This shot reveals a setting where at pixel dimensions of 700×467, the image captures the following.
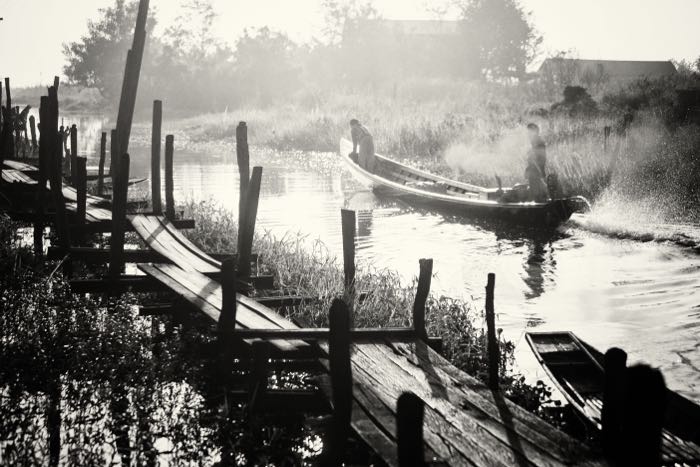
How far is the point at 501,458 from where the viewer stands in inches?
141

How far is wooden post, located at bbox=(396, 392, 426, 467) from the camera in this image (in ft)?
8.67

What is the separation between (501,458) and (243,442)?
192 cm

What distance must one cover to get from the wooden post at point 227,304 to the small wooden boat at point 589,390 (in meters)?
2.56

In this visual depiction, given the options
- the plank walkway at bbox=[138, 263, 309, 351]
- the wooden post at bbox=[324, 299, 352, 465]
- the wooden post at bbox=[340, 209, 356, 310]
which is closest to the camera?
the wooden post at bbox=[324, 299, 352, 465]

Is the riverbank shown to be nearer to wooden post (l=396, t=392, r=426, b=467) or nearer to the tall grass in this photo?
the tall grass

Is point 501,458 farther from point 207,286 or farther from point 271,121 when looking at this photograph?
point 271,121

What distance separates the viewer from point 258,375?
5125mm

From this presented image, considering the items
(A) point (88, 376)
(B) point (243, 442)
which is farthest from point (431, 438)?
(A) point (88, 376)

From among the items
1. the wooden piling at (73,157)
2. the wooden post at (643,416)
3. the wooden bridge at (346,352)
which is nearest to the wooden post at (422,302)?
the wooden bridge at (346,352)

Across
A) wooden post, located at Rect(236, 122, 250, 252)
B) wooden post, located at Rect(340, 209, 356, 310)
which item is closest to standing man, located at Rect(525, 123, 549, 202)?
wooden post, located at Rect(236, 122, 250, 252)

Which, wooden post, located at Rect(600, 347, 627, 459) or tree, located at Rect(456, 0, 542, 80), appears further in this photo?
tree, located at Rect(456, 0, 542, 80)

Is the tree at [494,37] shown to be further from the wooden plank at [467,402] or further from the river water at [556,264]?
the wooden plank at [467,402]

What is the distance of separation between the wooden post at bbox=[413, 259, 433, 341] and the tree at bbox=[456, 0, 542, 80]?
5019 centimetres

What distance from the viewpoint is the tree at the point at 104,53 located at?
199 ft
